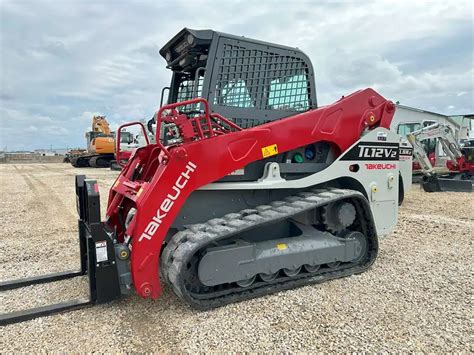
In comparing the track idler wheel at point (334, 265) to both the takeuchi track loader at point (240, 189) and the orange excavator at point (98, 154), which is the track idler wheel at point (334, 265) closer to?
the takeuchi track loader at point (240, 189)

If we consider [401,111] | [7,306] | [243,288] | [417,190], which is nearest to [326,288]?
[243,288]

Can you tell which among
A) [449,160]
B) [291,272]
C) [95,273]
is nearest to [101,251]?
[95,273]

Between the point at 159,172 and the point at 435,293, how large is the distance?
2963 millimetres

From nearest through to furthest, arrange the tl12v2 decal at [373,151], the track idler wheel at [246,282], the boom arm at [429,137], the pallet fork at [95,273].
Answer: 1. the pallet fork at [95,273]
2. the track idler wheel at [246,282]
3. the tl12v2 decal at [373,151]
4. the boom arm at [429,137]

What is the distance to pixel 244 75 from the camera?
428cm

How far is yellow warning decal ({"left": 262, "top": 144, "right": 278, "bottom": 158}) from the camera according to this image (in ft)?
12.9

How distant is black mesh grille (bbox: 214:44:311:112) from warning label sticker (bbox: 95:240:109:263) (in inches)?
73.4

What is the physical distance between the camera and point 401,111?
27.0 metres

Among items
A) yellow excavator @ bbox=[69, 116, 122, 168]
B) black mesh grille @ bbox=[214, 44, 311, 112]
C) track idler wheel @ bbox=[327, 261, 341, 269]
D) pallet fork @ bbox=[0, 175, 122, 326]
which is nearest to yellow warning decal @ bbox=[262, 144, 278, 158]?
black mesh grille @ bbox=[214, 44, 311, 112]

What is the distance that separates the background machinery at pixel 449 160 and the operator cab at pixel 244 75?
9.29 m

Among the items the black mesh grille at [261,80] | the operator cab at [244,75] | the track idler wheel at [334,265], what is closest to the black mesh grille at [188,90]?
the operator cab at [244,75]

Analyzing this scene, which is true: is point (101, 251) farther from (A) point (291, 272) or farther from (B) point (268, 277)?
(A) point (291, 272)

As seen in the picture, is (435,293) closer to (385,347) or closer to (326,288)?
(326,288)

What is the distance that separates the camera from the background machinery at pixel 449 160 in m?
12.1
